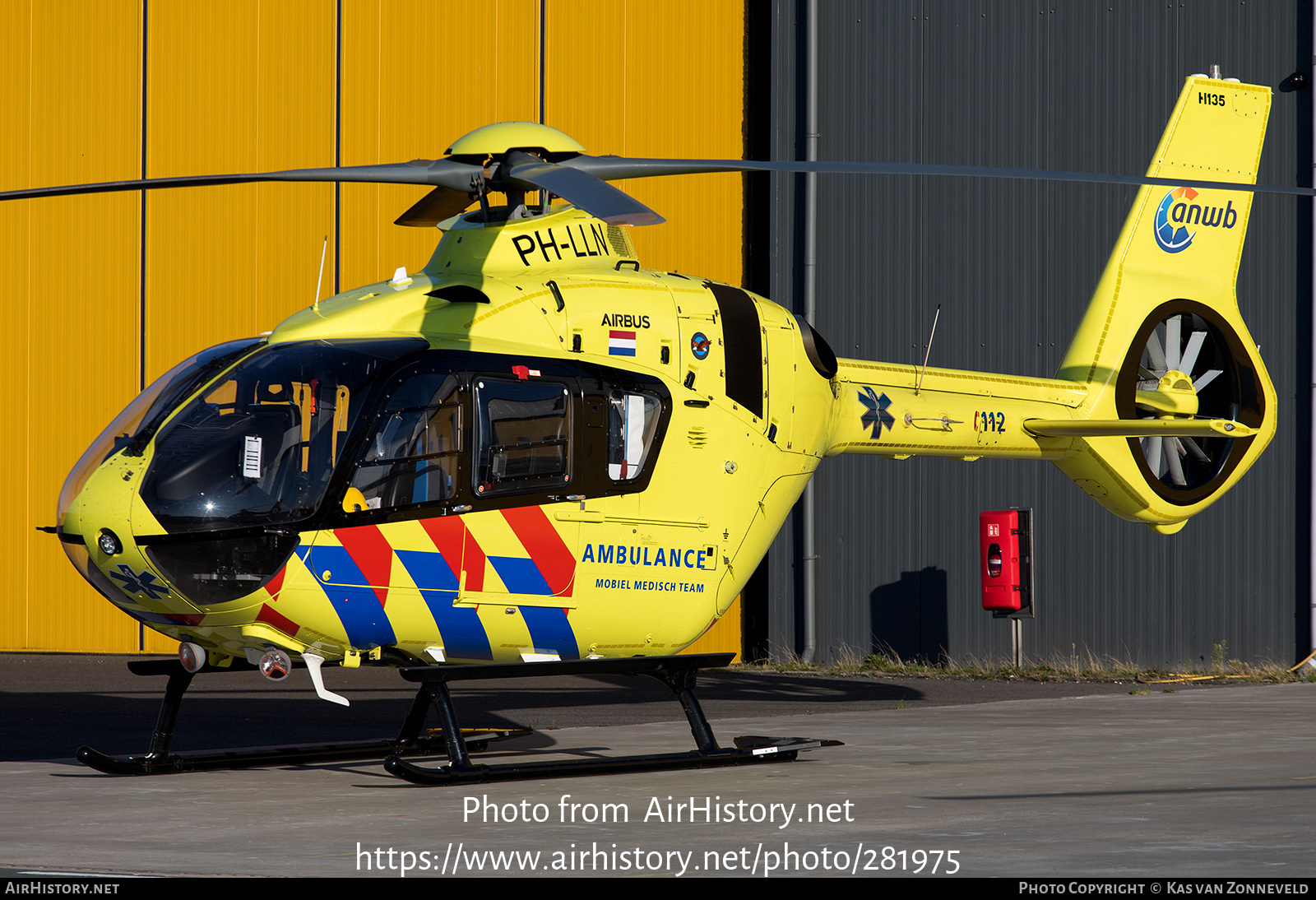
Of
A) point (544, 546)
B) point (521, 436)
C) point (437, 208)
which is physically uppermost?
point (437, 208)

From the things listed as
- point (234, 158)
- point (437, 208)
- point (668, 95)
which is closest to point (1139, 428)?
point (437, 208)

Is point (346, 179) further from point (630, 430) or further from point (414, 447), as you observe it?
point (630, 430)

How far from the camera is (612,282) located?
29.0 feet

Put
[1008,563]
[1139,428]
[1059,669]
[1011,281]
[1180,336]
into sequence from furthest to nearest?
[1011,281], [1059,669], [1008,563], [1180,336], [1139,428]

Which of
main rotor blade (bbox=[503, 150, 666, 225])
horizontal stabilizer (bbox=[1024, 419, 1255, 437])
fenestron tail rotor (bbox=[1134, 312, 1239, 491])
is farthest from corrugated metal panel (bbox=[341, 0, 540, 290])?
main rotor blade (bbox=[503, 150, 666, 225])

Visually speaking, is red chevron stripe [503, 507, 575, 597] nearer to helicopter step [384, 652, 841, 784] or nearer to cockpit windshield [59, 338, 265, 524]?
helicopter step [384, 652, 841, 784]

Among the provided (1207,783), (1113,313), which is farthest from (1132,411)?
(1207,783)

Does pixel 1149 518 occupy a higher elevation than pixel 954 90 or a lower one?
lower

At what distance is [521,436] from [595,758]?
2.40 metres

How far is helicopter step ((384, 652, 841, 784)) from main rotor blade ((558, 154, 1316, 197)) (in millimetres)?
2934

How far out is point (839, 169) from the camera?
25.5 feet

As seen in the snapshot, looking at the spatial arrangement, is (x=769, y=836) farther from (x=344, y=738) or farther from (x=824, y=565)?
(x=824, y=565)

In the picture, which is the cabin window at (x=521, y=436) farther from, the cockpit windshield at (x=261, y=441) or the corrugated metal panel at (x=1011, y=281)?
the corrugated metal panel at (x=1011, y=281)

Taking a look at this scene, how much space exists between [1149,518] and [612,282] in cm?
567
